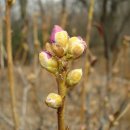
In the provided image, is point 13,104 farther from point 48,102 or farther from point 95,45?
point 95,45

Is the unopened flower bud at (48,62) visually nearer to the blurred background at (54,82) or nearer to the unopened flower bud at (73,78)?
the unopened flower bud at (73,78)

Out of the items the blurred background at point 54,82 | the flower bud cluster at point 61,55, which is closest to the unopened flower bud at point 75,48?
the flower bud cluster at point 61,55

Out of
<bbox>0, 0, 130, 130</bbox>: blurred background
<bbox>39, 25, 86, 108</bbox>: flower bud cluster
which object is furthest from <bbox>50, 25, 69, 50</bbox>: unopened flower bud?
<bbox>0, 0, 130, 130</bbox>: blurred background

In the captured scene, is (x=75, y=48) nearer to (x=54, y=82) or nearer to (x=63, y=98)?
(x=63, y=98)

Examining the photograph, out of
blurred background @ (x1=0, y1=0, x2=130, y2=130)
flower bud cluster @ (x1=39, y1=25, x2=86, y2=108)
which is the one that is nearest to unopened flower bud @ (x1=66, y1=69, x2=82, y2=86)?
flower bud cluster @ (x1=39, y1=25, x2=86, y2=108)

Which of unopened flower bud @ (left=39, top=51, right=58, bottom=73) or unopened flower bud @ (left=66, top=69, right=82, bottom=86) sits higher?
unopened flower bud @ (left=39, top=51, right=58, bottom=73)

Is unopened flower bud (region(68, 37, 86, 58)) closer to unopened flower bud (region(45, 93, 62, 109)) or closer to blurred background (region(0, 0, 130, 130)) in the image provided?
unopened flower bud (region(45, 93, 62, 109))

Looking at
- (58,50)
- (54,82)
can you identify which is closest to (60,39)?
(58,50)

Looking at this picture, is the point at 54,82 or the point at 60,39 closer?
the point at 60,39

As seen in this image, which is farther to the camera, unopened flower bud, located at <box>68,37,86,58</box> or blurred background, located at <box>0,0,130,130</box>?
blurred background, located at <box>0,0,130,130</box>

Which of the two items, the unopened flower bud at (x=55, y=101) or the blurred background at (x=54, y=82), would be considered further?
the blurred background at (x=54, y=82)
